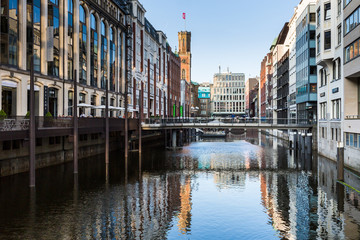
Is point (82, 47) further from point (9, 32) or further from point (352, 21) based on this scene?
point (352, 21)

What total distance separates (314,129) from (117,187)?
4049cm

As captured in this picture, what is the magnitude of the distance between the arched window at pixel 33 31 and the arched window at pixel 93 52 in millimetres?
16593

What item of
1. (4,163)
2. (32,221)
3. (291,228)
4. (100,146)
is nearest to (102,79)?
(100,146)

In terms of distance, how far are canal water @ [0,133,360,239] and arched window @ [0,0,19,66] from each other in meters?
12.8

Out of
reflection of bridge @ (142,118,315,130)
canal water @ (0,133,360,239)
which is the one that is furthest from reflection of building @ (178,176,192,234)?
reflection of bridge @ (142,118,315,130)

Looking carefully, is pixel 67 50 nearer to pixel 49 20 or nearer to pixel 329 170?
pixel 49 20

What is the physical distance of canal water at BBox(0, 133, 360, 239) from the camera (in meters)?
20.1

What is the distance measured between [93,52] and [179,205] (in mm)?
43003

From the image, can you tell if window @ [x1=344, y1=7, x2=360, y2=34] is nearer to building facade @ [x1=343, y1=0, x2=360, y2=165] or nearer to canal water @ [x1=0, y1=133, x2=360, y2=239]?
building facade @ [x1=343, y1=0, x2=360, y2=165]

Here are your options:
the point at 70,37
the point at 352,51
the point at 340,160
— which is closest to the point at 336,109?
the point at 352,51

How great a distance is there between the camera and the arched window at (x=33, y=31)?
4309 cm

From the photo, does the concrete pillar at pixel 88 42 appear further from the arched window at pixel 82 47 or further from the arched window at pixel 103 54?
the arched window at pixel 103 54

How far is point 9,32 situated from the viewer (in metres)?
39.3

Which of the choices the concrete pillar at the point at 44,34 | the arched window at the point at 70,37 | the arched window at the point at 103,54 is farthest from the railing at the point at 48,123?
the arched window at the point at 103,54
